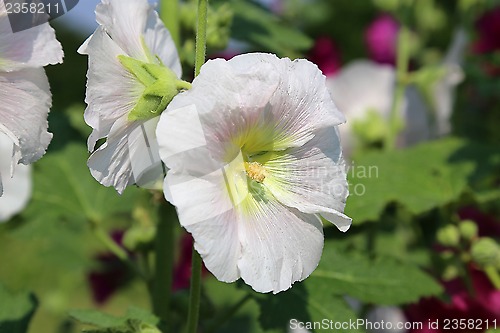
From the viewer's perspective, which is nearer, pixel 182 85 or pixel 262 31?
pixel 182 85

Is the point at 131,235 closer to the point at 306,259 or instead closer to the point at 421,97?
the point at 306,259

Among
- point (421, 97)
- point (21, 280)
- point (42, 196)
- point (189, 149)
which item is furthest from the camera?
point (21, 280)

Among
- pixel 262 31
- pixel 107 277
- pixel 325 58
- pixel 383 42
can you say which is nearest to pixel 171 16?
pixel 262 31

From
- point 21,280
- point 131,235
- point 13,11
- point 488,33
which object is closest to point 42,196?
point 131,235

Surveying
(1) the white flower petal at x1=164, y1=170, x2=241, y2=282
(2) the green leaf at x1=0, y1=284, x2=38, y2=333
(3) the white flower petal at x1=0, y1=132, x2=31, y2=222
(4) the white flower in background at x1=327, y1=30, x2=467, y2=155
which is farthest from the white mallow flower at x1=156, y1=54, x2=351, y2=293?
(4) the white flower in background at x1=327, y1=30, x2=467, y2=155

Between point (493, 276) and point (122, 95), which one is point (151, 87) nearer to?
point (122, 95)

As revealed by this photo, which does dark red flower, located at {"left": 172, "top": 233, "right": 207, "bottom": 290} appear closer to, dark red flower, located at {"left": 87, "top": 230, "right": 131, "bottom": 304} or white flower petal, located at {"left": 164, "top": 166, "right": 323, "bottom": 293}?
dark red flower, located at {"left": 87, "top": 230, "right": 131, "bottom": 304}
